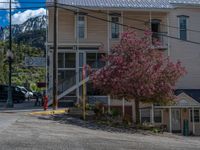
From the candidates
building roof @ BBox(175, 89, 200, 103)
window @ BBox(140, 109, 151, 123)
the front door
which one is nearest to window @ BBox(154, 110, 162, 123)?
window @ BBox(140, 109, 151, 123)

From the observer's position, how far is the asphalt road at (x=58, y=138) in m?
19.5

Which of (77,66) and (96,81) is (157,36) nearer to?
(77,66)

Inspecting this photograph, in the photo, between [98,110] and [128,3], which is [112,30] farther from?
[98,110]

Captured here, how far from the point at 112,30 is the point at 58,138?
2361cm

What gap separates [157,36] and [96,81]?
1313 centimetres

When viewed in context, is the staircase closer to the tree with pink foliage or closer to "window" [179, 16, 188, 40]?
the tree with pink foliage

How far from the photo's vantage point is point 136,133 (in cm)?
2847

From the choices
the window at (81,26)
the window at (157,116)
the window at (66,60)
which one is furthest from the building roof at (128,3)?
the window at (157,116)

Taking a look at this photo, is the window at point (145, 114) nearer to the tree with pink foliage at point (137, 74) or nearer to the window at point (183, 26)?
the window at point (183, 26)

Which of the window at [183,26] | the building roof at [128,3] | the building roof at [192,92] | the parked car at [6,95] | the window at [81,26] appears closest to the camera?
the building roof at [192,92]

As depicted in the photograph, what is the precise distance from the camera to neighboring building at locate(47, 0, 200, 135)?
139ft

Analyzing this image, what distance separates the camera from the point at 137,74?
103ft

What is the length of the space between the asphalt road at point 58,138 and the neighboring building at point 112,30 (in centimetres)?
1398

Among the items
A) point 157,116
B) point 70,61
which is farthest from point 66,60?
point 157,116
